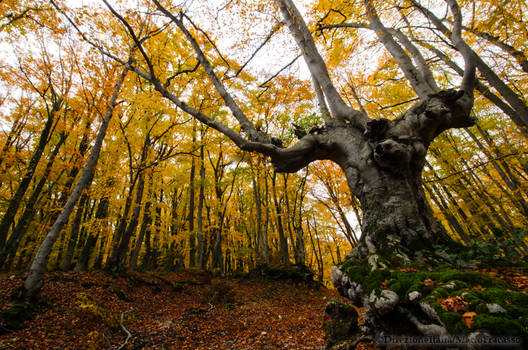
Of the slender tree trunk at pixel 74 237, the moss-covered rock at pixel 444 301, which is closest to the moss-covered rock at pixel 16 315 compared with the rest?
the slender tree trunk at pixel 74 237

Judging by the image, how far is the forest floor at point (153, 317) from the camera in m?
3.76

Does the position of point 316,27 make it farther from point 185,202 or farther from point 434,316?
point 185,202

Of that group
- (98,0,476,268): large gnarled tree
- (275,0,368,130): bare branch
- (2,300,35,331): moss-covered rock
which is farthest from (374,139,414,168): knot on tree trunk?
(2,300,35,331): moss-covered rock

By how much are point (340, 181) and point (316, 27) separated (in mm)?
9813

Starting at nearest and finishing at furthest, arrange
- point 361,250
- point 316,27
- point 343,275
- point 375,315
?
point 375,315, point 343,275, point 361,250, point 316,27

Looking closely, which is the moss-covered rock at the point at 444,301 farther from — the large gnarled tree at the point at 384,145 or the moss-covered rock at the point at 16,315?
the moss-covered rock at the point at 16,315

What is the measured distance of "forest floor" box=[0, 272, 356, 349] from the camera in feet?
12.3

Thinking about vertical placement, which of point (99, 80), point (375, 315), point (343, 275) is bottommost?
point (375, 315)

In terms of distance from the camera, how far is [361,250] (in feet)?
10.5

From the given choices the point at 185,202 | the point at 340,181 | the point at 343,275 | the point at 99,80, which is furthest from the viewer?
the point at 185,202

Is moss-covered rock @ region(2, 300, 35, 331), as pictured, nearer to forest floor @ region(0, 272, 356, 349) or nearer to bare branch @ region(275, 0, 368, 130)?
forest floor @ region(0, 272, 356, 349)

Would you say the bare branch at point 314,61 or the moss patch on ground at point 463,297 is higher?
the bare branch at point 314,61

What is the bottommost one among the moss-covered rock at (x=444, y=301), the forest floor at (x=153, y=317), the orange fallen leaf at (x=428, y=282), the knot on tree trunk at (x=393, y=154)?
the forest floor at (x=153, y=317)

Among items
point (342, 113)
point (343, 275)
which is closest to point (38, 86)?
point (342, 113)
